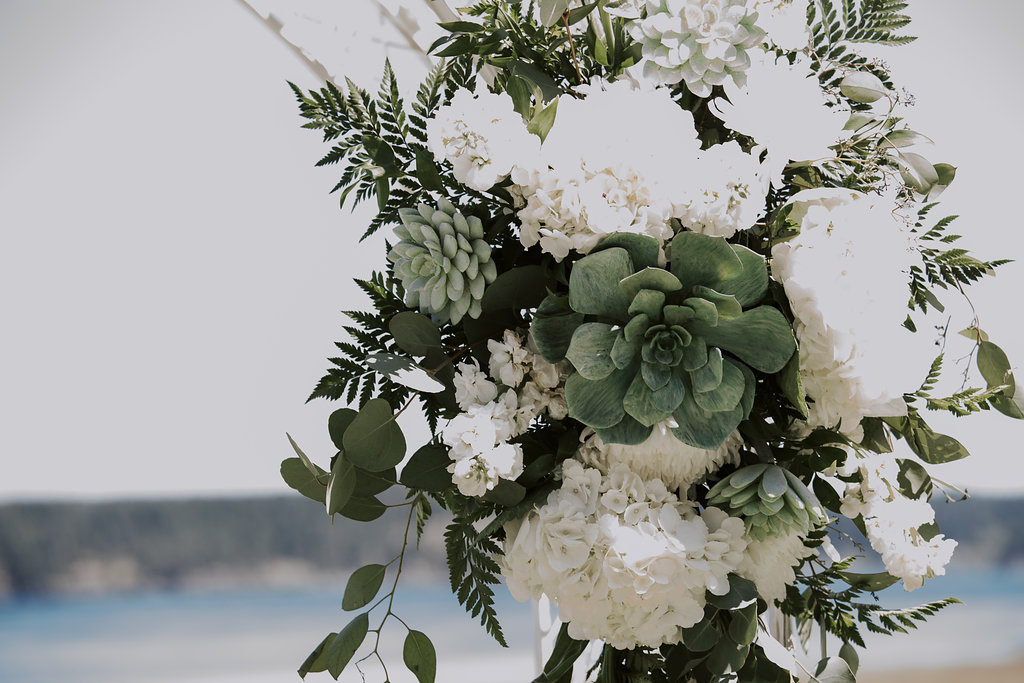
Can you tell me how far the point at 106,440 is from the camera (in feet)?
12.8

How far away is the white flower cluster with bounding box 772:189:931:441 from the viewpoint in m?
0.38

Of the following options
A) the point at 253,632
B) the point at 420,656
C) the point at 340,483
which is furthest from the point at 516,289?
the point at 253,632

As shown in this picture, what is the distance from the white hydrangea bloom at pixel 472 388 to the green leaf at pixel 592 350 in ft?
0.21

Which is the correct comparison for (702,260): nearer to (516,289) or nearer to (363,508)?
(516,289)

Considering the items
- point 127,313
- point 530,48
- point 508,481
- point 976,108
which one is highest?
point 530,48

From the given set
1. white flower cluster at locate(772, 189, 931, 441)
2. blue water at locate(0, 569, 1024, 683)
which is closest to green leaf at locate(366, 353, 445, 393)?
white flower cluster at locate(772, 189, 931, 441)

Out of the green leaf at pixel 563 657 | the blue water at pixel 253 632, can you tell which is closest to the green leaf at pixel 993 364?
the green leaf at pixel 563 657

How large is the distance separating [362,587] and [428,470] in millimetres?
106

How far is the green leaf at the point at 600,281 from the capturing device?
0.39 metres

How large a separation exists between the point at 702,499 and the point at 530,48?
12.7 inches

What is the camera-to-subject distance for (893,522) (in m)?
0.44

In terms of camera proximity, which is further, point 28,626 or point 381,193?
point 28,626

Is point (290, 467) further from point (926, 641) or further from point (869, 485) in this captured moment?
point (926, 641)

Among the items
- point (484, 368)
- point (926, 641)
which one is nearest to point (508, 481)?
point (484, 368)
